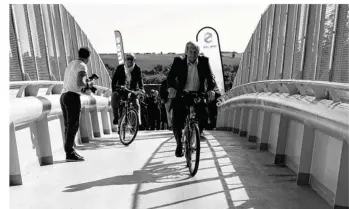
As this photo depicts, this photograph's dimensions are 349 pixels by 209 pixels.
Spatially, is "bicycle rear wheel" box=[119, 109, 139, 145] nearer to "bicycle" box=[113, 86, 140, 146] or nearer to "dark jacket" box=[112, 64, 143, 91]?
"bicycle" box=[113, 86, 140, 146]

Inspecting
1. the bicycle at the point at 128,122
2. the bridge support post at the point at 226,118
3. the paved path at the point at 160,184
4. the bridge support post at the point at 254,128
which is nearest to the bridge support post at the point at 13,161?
the paved path at the point at 160,184

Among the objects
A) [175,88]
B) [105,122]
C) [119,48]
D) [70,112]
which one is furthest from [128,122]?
[119,48]

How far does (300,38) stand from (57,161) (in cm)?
576

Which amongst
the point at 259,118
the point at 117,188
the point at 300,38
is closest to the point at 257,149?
the point at 259,118

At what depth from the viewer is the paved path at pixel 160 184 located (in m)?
5.32

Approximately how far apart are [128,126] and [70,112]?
242 centimetres

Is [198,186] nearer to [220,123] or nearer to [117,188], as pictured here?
[117,188]

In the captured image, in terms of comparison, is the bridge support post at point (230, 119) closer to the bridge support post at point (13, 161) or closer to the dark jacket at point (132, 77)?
the dark jacket at point (132, 77)

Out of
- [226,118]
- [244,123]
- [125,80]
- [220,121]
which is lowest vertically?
[220,121]

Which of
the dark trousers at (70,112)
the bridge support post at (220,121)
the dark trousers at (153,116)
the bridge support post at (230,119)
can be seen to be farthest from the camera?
the dark trousers at (153,116)

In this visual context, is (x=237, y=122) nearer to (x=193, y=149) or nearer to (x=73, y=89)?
(x=73, y=89)

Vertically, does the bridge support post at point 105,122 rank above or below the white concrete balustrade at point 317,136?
below

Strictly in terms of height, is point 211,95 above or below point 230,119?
above

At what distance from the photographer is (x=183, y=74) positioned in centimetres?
721
